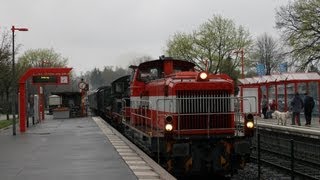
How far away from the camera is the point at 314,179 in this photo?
1528 cm

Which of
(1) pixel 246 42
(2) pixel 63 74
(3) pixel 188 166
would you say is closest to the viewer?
(3) pixel 188 166

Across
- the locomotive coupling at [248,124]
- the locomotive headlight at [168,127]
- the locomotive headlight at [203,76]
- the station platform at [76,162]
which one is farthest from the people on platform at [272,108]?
the locomotive headlight at [168,127]

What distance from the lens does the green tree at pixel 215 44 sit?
6216 cm

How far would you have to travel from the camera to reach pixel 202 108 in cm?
1450

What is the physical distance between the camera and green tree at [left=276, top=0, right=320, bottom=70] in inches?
1697

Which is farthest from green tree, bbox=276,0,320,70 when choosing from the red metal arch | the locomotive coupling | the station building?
the locomotive coupling

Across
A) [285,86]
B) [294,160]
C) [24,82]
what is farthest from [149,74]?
[285,86]

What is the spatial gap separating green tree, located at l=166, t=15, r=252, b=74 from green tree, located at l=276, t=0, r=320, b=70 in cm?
1617

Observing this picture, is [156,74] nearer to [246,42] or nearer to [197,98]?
[197,98]

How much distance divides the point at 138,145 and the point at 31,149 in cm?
389

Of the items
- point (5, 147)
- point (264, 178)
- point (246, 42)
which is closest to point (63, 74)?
point (5, 147)

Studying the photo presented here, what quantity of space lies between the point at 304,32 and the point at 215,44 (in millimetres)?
19620

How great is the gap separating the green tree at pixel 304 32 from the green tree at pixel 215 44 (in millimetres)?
16168

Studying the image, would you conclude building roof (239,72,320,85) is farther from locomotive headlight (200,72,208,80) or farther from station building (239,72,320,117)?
locomotive headlight (200,72,208,80)
